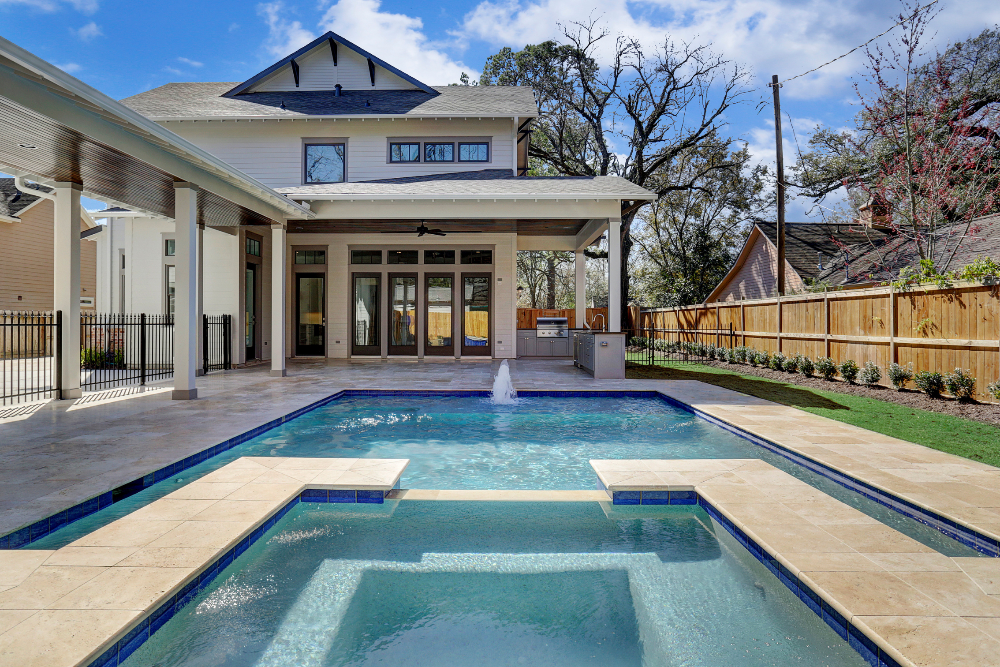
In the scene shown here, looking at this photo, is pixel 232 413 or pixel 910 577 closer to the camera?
pixel 910 577

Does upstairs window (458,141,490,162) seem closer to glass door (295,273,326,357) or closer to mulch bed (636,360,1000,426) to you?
glass door (295,273,326,357)

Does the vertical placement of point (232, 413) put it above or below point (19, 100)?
below

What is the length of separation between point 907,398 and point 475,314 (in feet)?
28.7

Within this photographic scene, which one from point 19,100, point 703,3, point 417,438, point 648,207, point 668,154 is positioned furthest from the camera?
point 648,207

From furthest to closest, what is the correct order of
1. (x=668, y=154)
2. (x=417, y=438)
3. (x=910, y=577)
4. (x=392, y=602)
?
(x=668, y=154) → (x=417, y=438) → (x=392, y=602) → (x=910, y=577)

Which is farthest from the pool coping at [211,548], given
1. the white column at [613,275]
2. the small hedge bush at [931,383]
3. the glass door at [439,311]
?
the glass door at [439,311]

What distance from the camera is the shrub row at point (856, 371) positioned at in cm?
664

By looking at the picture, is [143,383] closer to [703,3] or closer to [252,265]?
[252,265]

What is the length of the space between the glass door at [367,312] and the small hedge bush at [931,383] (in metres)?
10.5

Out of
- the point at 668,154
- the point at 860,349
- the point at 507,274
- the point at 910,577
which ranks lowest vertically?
the point at 910,577

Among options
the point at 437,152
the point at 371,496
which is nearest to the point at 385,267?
the point at 437,152

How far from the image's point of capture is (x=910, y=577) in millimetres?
2305

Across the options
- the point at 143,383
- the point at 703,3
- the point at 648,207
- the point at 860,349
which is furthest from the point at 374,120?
the point at 648,207

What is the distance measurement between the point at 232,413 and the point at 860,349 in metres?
9.16
